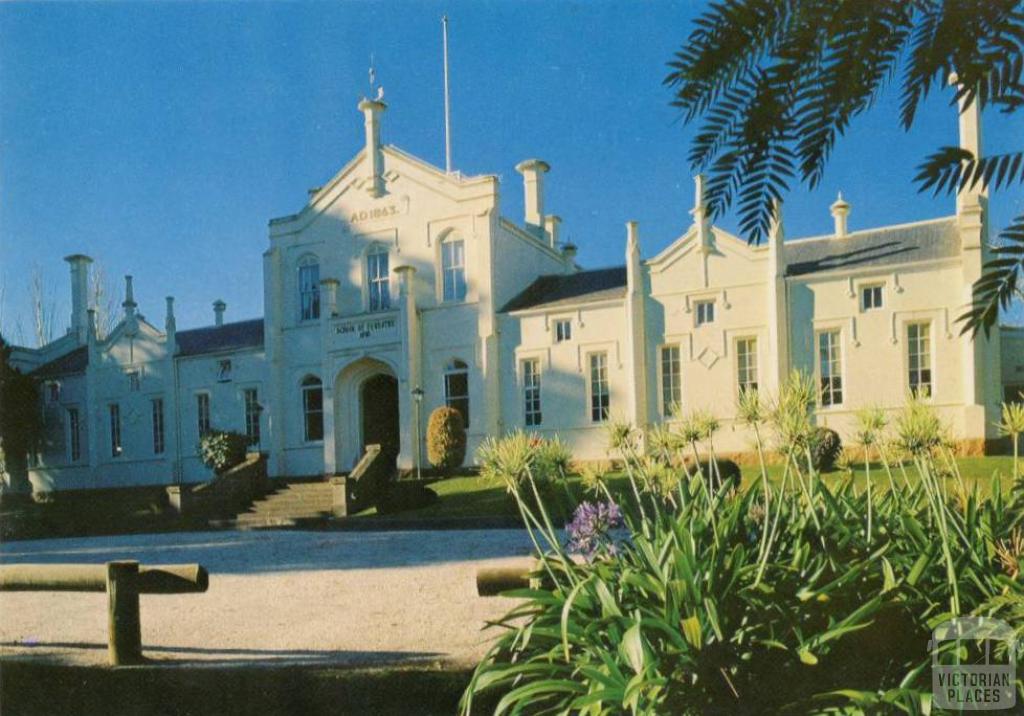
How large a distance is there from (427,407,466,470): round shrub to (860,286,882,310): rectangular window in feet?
29.0

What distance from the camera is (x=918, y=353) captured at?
12.3m

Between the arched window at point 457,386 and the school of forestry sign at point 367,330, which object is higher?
the school of forestry sign at point 367,330

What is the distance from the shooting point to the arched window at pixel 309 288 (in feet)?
75.5

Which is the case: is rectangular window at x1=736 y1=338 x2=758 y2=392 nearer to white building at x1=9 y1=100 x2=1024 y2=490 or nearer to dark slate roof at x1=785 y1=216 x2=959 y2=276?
white building at x1=9 y1=100 x2=1024 y2=490

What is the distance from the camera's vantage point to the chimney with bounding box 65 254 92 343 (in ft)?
87.2

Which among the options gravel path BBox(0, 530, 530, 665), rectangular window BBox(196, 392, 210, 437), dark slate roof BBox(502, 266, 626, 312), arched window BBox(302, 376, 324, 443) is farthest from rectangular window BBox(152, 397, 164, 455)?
gravel path BBox(0, 530, 530, 665)

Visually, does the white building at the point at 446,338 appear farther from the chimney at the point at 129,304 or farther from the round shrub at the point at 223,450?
the round shrub at the point at 223,450

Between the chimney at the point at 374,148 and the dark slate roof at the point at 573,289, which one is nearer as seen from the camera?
the dark slate roof at the point at 573,289

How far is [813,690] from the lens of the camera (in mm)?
2721

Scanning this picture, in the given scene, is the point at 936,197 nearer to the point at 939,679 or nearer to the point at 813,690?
the point at 939,679

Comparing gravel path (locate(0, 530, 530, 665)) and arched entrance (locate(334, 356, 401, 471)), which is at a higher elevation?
arched entrance (locate(334, 356, 401, 471))

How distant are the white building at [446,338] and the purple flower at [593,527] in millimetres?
10032

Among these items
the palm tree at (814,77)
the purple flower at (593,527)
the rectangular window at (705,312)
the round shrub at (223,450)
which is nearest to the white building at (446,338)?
the rectangular window at (705,312)

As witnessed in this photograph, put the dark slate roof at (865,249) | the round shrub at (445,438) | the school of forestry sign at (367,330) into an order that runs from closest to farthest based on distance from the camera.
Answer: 1. the dark slate roof at (865,249)
2. the round shrub at (445,438)
3. the school of forestry sign at (367,330)
